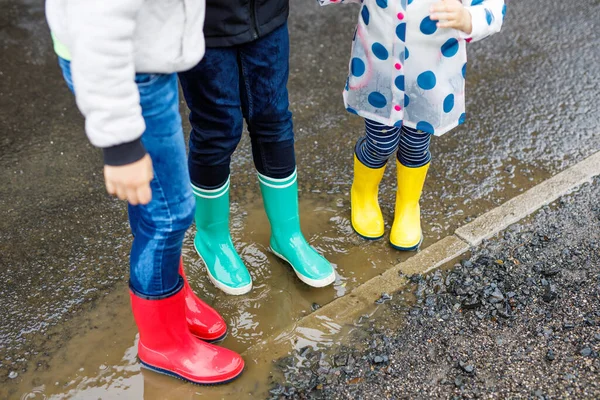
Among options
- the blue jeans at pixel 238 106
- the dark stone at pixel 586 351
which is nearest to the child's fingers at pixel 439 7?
the blue jeans at pixel 238 106

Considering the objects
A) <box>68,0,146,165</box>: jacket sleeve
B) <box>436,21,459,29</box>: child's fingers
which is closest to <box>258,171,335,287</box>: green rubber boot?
<box>436,21,459,29</box>: child's fingers

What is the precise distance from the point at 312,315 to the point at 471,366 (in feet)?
1.97

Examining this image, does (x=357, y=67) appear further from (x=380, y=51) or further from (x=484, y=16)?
(x=484, y=16)

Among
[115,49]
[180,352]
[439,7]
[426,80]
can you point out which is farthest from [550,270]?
[115,49]

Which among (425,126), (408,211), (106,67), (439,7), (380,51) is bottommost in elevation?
(408,211)

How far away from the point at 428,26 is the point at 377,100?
36cm

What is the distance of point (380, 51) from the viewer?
2277 mm

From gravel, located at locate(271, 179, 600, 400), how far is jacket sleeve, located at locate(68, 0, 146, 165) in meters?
1.11

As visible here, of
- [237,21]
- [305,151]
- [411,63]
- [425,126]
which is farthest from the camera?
[305,151]

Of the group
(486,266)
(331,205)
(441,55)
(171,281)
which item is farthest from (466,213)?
(171,281)

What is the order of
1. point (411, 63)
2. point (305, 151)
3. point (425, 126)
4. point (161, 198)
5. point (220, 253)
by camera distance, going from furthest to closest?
point (305, 151)
point (220, 253)
point (425, 126)
point (411, 63)
point (161, 198)

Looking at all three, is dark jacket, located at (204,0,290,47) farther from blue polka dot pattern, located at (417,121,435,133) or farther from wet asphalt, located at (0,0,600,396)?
wet asphalt, located at (0,0,600,396)

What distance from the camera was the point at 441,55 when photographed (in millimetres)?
2203

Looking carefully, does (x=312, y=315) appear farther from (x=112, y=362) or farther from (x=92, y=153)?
(x=92, y=153)
